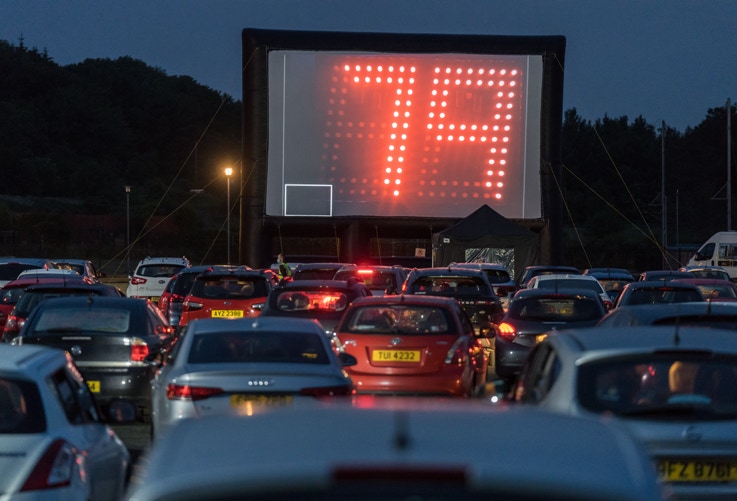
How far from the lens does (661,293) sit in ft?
72.0

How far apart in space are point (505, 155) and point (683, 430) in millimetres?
37301

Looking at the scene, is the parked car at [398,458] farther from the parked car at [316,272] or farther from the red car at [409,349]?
the parked car at [316,272]

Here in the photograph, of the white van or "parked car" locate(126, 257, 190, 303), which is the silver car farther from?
the white van

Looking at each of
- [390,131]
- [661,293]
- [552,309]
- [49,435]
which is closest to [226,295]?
[552,309]

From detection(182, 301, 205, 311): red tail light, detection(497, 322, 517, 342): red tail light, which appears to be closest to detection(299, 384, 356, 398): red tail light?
detection(497, 322, 517, 342): red tail light

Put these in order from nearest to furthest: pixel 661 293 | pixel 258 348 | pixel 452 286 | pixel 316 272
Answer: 1. pixel 258 348
2. pixel 661 293
3. pixel 452 286
4. pixel 316 272

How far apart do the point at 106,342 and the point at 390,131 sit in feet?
97.9

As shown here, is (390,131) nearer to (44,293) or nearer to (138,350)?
(44,293)

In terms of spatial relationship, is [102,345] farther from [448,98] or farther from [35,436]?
[448,98]

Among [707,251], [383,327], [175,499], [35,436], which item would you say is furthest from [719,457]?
[707,251]

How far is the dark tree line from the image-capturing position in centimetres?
10800

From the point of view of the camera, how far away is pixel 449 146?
4438 centimetres

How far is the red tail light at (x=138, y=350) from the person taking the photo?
15133 mm

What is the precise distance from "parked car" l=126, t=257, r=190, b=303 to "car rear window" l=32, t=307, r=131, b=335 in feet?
68.6
